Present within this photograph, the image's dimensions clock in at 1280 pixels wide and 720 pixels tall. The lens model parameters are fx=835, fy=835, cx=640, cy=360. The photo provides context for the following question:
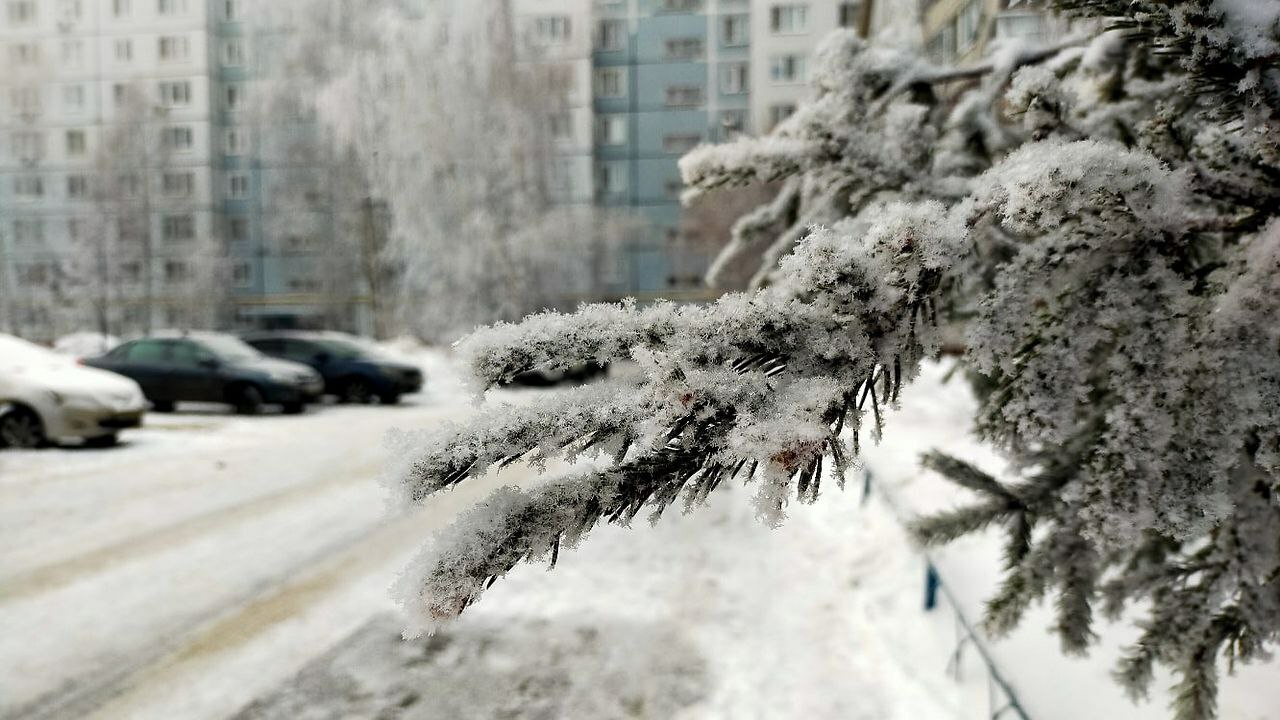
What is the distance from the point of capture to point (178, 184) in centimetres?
3791

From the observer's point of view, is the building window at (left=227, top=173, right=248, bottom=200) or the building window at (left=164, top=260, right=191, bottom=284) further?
the building window at (left=227, top=173, right=248, bottom=200)

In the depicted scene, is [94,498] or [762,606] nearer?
[762,606]

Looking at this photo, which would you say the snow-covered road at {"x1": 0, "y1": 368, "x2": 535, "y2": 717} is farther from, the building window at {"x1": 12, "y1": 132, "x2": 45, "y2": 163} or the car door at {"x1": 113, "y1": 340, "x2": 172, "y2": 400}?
the building window at {"x1": 12, "y1": 132, "x2": 45, "y2": 163}

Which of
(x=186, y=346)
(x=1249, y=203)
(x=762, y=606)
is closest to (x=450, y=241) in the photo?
(x=186, y=346)

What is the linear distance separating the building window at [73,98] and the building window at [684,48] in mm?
27949

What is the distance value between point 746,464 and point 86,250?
36.9 meters

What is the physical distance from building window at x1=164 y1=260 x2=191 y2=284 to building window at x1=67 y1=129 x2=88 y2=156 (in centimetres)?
774

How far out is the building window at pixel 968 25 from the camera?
21.3 m

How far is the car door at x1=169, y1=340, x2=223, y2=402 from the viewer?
13.9 metres

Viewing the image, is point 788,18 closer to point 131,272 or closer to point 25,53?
point 131,272

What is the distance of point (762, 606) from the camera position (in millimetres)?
4582

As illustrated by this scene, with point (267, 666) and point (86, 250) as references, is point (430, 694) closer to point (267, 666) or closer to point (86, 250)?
point (267, 666)

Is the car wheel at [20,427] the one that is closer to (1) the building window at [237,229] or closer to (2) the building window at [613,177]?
(2) the building window at [613,177]

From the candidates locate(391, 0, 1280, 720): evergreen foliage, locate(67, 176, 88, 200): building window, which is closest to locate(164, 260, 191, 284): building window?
locate(67, 176, 88, 200): building window
